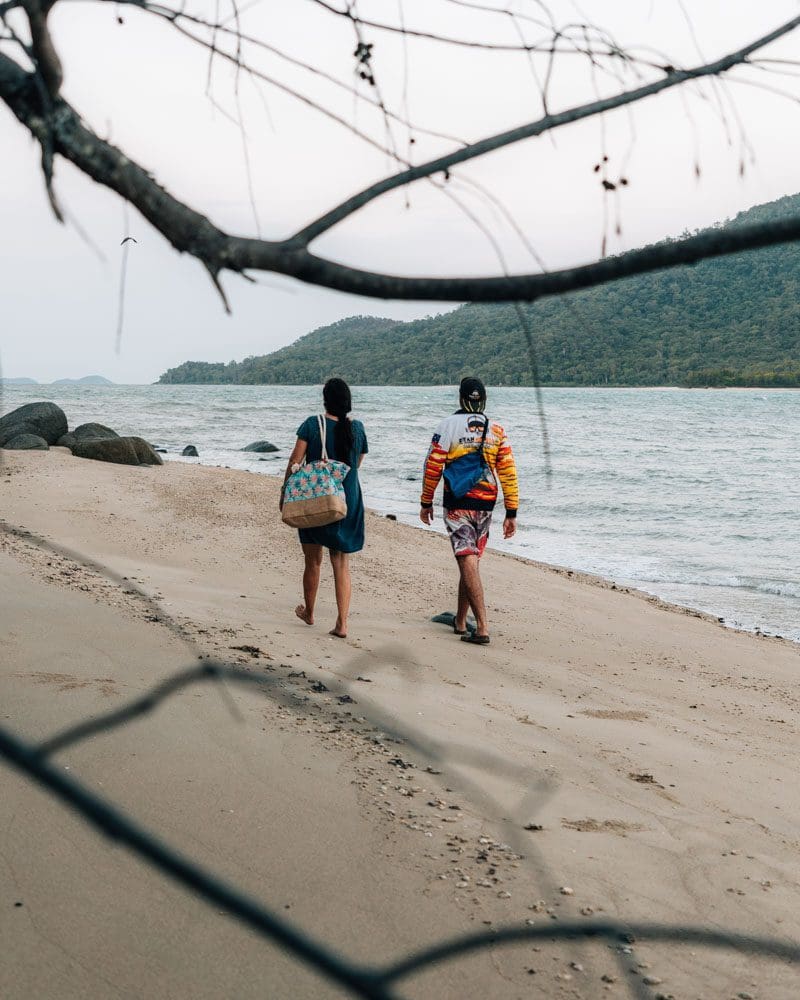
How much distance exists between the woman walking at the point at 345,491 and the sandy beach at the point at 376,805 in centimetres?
31

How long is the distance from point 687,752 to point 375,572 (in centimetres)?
546

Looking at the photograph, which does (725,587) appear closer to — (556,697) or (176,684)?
(556,697)

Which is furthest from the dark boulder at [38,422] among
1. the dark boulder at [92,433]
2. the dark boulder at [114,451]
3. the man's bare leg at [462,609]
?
the man's bare leg at [462,609]

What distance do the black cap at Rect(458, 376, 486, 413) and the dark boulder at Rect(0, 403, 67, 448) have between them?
44.7 ft

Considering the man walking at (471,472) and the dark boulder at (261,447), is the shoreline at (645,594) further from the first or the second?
the dark boulder at (261,447)

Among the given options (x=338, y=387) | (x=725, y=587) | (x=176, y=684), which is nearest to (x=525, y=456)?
(x=725, y=587)

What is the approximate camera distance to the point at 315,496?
5.93m

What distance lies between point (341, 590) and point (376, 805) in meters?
3.28

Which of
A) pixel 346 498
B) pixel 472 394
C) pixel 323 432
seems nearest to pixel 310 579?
pixel 346 498

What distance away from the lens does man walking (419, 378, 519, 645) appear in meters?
6.50

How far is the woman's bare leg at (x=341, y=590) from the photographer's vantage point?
6.07 m

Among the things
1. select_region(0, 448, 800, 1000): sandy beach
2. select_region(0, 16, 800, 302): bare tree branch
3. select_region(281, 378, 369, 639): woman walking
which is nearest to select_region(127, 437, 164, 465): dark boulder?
select_region(0, 448, 800, 1000): sandy beach

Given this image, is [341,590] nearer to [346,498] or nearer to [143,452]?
[346,498]

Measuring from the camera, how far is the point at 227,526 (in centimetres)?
1068
